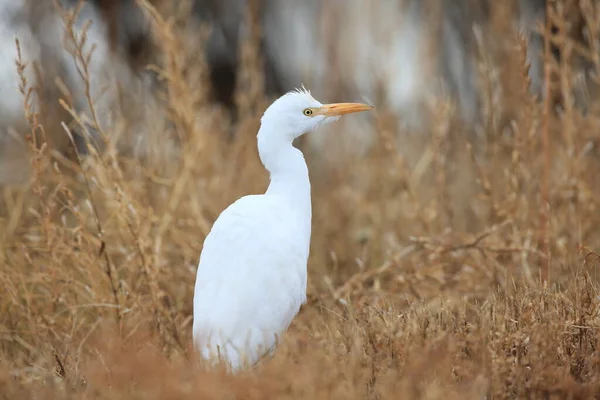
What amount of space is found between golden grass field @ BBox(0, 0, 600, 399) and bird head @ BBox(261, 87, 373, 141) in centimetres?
71

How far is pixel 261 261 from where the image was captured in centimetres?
256

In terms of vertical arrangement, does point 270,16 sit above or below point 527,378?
above

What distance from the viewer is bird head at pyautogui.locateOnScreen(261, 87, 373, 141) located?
111 inches

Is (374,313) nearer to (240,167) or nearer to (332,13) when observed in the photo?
(240,167)

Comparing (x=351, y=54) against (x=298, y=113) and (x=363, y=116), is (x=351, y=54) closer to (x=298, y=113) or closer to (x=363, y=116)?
(x=363, y=116)

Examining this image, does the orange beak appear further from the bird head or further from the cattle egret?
the cattle egret

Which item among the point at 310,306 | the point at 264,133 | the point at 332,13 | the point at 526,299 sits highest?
the point at 332,13

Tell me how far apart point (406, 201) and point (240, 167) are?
46.9 inches

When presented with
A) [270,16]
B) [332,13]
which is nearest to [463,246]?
[332,13]

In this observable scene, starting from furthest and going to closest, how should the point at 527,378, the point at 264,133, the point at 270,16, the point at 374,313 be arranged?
the point at 270,16 → the point at 264,133 → the point at 374,313 → the point at 527,378

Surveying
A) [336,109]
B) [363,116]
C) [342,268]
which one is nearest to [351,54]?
[363,116]

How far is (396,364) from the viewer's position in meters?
2.16

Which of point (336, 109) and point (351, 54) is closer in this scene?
point (336, 109)

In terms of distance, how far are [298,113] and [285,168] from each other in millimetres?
229
